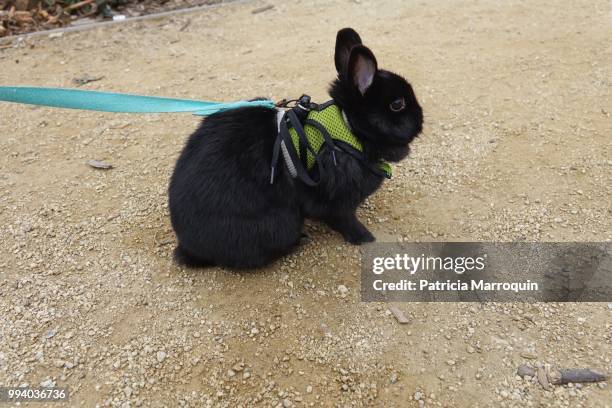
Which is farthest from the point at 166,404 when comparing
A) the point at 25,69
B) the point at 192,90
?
the point at 25,69

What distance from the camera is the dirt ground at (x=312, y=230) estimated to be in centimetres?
259

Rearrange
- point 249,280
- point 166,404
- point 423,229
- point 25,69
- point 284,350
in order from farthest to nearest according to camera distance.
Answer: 1. point 25,69
2. point 423,229
3. point 249,280
4. point 284,350
5. point 166,404

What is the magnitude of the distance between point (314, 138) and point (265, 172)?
37 cm

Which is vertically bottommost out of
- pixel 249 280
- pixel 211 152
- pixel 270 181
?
pixel 249 280

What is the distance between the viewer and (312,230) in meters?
3.43

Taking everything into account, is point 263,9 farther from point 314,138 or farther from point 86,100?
point 86,100

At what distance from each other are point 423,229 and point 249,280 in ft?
4.37

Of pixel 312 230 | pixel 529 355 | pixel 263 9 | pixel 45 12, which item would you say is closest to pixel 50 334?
pixel 312 230

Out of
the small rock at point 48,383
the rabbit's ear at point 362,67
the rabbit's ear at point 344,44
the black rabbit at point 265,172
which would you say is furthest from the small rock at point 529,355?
the small rock at point 48,383

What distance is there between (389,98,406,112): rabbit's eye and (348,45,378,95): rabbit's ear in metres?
0.20

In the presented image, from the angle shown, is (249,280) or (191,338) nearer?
(191,338)

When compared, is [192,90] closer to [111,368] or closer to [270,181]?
[270,181]

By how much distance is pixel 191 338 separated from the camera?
2801 mm

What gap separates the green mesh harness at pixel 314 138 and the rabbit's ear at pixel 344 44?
247mm
